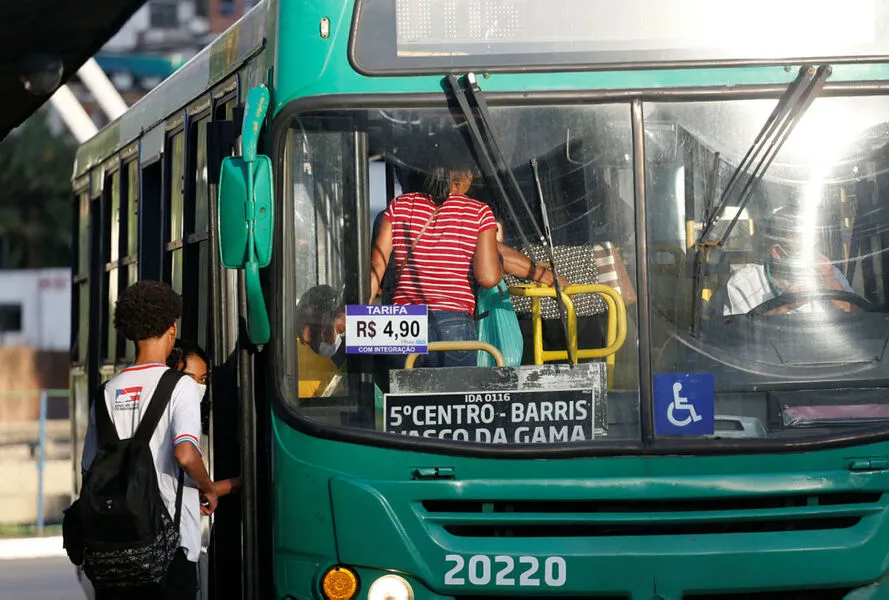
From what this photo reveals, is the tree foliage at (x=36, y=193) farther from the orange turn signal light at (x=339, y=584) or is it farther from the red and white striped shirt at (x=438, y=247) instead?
the orange turn signal light at (x=339, y=584)

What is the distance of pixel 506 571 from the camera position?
513 centimetres

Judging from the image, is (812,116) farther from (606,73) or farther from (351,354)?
(351,354)

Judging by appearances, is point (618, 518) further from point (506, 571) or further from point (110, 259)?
point (110, 259)

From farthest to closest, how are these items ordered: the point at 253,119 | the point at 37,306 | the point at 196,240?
the point at 37,306
the point at 196,240
the point at 253,119

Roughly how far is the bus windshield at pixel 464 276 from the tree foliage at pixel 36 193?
48.4m

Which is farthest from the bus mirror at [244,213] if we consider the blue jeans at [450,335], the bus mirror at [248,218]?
the blue jeans at [450,335]

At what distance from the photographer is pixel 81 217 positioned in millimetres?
10391

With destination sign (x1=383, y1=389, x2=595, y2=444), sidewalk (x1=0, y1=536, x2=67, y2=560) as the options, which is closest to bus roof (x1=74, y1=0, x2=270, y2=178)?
destination sign (x1=383, y1=389, x2=595, y2=444)

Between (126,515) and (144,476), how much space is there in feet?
0.44

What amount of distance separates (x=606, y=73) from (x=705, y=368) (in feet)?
3.42

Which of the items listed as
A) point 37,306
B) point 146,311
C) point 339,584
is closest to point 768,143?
point 339,584

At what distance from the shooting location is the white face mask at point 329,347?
5.40 m

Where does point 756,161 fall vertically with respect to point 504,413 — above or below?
above


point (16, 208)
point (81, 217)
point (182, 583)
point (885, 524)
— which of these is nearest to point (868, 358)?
point (885, 524)
